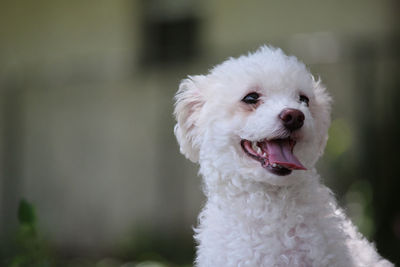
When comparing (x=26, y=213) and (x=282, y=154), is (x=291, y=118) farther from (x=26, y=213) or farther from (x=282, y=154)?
(x=26, y=213)

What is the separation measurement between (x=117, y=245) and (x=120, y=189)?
1.34 meters

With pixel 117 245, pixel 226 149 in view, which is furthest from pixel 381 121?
pixel 226 149

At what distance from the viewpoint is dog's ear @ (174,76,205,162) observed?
3.19 metres

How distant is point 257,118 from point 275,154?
19 centimetres

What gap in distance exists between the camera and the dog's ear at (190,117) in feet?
10.5

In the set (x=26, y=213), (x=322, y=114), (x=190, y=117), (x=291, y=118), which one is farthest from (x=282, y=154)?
(x=26, y=213)

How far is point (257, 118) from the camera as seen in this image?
2873 mm

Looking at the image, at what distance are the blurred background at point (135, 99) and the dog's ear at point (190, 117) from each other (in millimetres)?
4412

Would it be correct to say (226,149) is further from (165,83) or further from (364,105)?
(165,83)

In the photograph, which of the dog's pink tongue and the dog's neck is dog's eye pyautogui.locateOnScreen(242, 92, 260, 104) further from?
the dog's neck

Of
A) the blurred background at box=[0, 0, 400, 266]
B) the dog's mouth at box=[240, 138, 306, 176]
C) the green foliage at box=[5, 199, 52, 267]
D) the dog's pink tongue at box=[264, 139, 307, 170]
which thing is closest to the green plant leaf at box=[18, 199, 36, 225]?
the green foliage at box=[5, 199, 52, 267]

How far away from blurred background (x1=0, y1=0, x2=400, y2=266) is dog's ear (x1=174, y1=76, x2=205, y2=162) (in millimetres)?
4412

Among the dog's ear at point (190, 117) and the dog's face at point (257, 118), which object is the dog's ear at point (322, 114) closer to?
the dog's face at point (257, 118)

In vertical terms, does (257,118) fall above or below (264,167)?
above
